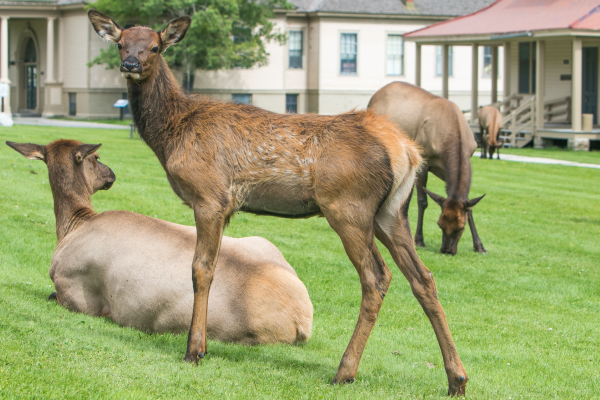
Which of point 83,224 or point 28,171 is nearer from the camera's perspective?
point 83,224

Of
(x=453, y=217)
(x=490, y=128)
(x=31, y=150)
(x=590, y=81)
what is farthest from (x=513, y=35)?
(x=31, y=150)

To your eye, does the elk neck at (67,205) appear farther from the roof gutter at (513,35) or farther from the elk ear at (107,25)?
the roof gutter at (513,35)

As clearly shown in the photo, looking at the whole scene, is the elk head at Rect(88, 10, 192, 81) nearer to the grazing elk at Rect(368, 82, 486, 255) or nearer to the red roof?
the grazing elk at Rect(368, 82, 486, 255)

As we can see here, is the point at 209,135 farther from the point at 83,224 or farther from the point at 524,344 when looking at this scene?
the point at 524,344

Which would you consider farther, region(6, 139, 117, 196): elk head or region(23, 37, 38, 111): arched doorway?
region(23, 37, 38, 111): arched doorway

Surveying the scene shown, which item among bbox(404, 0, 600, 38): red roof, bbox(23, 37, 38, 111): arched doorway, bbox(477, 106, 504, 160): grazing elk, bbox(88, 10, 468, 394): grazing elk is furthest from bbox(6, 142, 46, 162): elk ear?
bbox(23, 37, 38, 111): arched doorway

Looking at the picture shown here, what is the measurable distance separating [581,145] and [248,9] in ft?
58.4

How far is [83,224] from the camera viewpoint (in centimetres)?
721

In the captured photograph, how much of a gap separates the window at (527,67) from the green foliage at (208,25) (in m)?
12.6

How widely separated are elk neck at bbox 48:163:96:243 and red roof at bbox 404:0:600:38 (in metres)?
25.1

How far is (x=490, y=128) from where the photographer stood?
26.5 meters

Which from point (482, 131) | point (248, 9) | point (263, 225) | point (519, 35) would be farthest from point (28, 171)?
point (248, 9)

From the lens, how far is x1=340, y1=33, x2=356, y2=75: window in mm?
44094

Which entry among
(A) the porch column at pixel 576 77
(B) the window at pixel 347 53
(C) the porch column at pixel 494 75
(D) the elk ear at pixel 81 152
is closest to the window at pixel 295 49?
(B) the window at pixel 347 53
